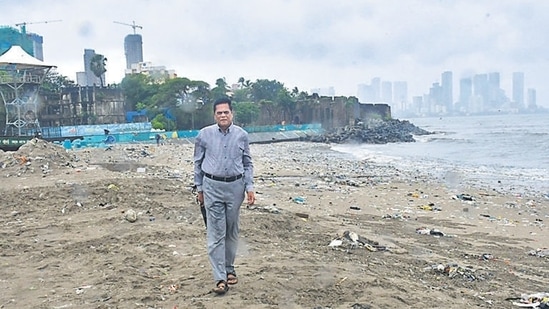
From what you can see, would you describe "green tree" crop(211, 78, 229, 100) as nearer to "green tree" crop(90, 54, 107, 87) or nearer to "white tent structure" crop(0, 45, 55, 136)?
"green tree" crop(90, 54, 107, 87)

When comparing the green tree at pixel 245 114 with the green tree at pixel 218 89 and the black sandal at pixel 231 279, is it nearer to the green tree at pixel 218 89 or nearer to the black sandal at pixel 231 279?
the green tree at pixel 218 89

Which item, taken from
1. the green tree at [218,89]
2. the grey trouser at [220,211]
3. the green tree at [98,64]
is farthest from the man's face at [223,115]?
the green tree at [98,64]

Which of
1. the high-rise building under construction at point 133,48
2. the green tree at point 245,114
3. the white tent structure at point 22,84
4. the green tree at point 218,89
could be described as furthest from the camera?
the high-rise building under construction at point 133,48

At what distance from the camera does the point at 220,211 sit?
402 centimetres

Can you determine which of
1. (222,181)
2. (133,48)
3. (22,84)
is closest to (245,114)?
(22,84)

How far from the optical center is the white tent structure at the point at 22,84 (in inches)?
1373

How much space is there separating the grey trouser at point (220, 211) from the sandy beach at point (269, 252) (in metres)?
0.26

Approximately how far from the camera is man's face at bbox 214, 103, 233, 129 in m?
4.06

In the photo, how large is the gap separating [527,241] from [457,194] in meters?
5.26

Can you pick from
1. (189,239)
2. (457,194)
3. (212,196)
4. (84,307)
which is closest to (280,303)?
(212,196)

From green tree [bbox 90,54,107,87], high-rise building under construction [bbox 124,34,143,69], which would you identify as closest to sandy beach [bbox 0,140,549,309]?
green tree [bbox 90,54,107,87]

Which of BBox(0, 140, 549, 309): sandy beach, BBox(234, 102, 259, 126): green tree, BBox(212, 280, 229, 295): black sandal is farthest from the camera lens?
BBox(234, 102, 259, 126): green tree

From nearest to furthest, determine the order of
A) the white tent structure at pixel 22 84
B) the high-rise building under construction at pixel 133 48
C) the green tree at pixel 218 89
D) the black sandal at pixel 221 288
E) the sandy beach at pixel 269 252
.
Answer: the black sandal at pixel 221 288
the sandy beach at pixel 269 252
the white tent structure at pixel 22 84
the green tree at pixel 218 89
the high-rise building under construction at pixel 133 48

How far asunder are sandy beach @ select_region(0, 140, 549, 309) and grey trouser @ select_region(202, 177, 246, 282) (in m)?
0.26
